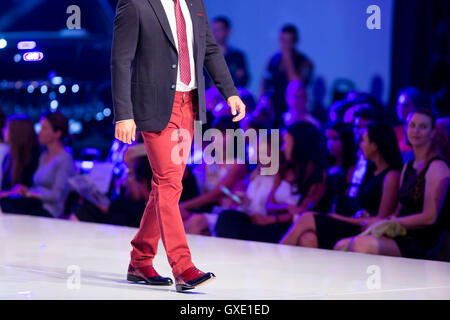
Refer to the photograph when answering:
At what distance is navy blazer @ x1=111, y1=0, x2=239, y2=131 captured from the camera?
2.67m

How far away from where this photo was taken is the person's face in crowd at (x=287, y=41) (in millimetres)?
5027

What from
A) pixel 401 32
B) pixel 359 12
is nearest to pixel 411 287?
pixel 401 32

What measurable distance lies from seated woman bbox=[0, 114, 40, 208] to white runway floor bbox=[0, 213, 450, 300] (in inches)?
54.0

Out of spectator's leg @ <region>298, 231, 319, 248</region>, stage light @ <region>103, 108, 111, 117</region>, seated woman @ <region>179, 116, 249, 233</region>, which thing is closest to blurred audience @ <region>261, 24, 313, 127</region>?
seated woman @ <region>179, 116, 249, 233</region>

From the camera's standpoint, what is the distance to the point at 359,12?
188 inches

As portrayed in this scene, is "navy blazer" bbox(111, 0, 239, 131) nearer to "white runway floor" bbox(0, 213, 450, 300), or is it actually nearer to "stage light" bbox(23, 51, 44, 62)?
"white runway floor" bbox(0, 213, 450, 300)

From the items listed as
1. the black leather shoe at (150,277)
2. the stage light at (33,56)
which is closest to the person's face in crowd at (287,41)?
the stage light at (33,56)

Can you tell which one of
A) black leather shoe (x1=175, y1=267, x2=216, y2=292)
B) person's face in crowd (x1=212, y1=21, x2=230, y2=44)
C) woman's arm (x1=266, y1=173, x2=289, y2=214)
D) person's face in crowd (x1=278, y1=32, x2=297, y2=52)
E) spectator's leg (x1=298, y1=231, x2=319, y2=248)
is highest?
person's face in crowd (x1=212, y1=21, x2=230, y2=44)

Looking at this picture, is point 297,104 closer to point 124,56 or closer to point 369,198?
point 369,198

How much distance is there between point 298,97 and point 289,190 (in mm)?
704

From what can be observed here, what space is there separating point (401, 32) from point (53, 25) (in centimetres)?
297

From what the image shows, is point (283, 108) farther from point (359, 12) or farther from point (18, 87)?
point (18, 87)

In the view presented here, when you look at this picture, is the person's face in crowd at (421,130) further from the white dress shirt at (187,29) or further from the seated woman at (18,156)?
the seated woman at (18,156)

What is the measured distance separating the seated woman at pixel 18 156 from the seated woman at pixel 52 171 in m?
0.16
